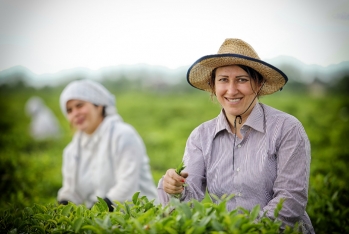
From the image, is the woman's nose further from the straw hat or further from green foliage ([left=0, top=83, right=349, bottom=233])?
green foliage ([left=0, top=83, right=349, bottom=233])

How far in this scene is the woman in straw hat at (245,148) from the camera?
220 cm

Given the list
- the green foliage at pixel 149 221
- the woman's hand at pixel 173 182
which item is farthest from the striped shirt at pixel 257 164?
the green foliage at pixel 149 221

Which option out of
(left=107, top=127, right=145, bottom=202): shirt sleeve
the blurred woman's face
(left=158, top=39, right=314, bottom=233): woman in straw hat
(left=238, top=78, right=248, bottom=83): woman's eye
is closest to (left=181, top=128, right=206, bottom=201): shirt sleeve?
(left=158, top=39, right=314, bottom=233): woman in straw hat

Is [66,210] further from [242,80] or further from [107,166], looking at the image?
[107,166]

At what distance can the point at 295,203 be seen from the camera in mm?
2139

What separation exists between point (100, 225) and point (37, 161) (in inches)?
233

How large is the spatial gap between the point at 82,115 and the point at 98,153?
41 centimetres

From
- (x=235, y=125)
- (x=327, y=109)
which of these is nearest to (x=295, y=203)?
(x=235, y=125)

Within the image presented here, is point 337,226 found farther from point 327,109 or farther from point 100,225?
point 327,109

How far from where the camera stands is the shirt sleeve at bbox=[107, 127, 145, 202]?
13.1ft

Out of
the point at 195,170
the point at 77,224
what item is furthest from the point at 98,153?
the point at 77,224

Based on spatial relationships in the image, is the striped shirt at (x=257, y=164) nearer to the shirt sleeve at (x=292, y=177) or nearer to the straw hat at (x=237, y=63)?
the shirt sleeve at (x=292, y=177)

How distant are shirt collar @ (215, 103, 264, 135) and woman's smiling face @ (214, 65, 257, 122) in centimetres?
5

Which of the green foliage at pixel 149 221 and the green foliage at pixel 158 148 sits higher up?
the green foliage at pixel 149 221
